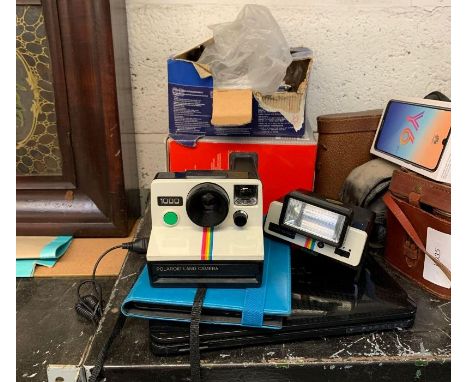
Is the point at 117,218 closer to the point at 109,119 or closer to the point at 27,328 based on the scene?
the point at 109,119

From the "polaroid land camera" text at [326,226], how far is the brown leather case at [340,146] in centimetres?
28

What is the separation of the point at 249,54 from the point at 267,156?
220mm

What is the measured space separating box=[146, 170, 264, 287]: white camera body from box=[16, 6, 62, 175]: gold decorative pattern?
1.56 ft

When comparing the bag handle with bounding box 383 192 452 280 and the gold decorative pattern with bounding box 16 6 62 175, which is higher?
the gold decorative pattern with bounding box 16 6 62 175

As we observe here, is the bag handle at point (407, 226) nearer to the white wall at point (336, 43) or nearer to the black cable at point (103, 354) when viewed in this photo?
the white wall at point (336, 43)

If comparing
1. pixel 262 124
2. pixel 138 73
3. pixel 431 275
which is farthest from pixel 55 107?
pixel 431 275

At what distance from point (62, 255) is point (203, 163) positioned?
1.26 feet

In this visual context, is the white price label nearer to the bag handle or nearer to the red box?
the bag handle

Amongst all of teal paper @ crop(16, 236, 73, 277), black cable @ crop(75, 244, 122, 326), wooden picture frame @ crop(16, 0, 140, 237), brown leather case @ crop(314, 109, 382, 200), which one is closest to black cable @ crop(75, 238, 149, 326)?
black cable @ crop(75, 244, 122, 326)

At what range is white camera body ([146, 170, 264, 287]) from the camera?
0.72 meters

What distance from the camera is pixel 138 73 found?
1.21 m

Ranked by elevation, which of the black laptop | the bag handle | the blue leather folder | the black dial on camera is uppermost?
the black dial on camera

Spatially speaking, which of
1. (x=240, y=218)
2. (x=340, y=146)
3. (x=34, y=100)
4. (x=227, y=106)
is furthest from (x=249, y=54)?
(x=34, y=100)

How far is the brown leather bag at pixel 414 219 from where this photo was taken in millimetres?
812
